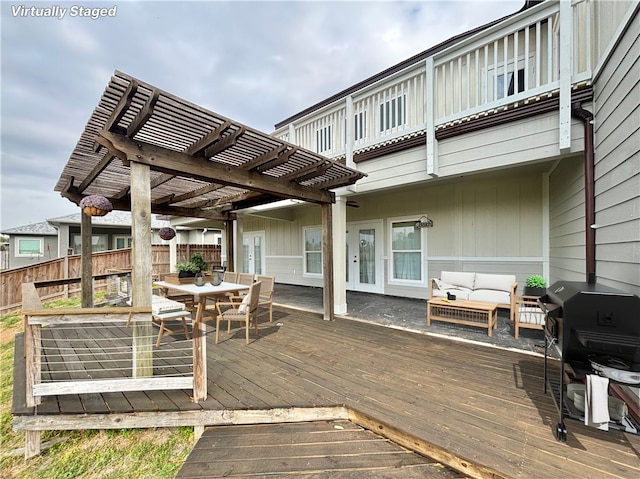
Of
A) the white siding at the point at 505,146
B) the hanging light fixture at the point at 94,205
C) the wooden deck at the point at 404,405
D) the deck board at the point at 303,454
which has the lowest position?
the deck board at the point at 303,454

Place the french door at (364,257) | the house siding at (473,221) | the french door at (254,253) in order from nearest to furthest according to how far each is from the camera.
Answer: the house siding at (473,221) → the french door at (364,257) → the french door at (254,253)

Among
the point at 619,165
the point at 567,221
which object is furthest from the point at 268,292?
the point at 567,221

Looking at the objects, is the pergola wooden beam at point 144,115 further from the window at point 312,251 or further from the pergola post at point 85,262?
the window at point 312,251

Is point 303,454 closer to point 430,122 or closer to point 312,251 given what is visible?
point 430,122

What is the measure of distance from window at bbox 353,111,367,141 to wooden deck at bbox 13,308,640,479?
407 centimetres

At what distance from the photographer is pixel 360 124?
573 cm

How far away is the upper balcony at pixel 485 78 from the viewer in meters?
3.17

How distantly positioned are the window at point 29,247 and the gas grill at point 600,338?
20.5 m

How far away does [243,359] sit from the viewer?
10.9ft

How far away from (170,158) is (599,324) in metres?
4.02

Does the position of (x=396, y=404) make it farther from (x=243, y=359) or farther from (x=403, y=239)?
(x=403, y=239)

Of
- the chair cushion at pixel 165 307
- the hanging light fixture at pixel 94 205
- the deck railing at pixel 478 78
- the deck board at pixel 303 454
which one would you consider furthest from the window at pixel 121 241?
the deck board at pixel 303 454

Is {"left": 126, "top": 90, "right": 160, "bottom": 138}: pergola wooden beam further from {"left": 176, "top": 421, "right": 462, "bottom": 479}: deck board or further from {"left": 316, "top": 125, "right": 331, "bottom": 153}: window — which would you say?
{"left": 316, "top": 125, "right": 331, "bottom": 153}: window

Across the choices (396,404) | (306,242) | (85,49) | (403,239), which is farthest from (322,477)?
(306,242)
